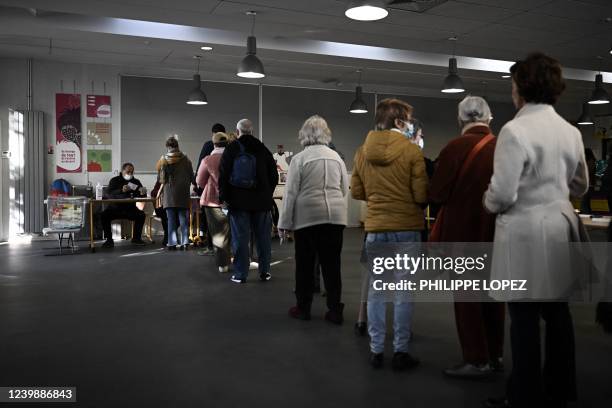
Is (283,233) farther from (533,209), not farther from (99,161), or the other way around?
(99,161)

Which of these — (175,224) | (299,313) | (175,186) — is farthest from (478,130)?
(175,224)

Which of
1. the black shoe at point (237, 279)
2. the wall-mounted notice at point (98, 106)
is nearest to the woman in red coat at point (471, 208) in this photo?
the black shoe at point (237, 279)

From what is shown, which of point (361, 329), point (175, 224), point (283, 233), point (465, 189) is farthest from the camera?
point (175, 224)

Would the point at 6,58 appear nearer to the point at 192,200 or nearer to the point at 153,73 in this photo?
the point at 153,73

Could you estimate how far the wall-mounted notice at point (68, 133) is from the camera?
31.3 feet

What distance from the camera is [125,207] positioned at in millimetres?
8812

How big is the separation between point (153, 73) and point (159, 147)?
1.42 m

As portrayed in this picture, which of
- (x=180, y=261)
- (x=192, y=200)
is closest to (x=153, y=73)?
(x=192, y=200)

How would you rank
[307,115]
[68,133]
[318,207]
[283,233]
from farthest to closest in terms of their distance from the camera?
[307,115], [68,133], [283,233], [318,207]

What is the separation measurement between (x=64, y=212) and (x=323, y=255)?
16.8 feet

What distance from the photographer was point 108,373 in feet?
9.53

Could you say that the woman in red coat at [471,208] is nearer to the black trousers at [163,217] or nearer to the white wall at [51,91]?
the black trousers at [163,217]

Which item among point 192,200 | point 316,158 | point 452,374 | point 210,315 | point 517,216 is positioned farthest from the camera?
point 192,200

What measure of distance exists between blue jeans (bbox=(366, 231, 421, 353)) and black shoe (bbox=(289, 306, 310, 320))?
1.09 meters
